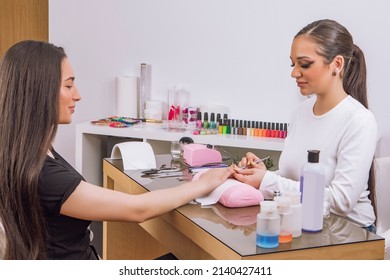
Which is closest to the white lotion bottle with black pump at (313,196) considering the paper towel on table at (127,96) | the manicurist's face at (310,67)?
the manicurist's face at (310,67)

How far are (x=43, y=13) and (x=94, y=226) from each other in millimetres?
1159

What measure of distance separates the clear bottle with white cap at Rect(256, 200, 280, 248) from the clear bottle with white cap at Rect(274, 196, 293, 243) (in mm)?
22

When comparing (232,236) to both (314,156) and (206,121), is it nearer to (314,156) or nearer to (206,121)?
(314,156)

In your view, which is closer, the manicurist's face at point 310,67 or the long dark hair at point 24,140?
the long dark hair at point 24,140

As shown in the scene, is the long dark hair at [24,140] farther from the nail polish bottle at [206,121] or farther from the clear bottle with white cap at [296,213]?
the nail polish bottle at [206,121]

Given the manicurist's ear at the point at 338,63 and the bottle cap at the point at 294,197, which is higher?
the manicurist's ear at the point at 338,63

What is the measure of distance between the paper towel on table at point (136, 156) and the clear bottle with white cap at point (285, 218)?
0.59 m

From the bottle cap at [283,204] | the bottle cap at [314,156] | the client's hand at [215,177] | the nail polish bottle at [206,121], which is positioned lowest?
the nail polish bottle at [206,121]

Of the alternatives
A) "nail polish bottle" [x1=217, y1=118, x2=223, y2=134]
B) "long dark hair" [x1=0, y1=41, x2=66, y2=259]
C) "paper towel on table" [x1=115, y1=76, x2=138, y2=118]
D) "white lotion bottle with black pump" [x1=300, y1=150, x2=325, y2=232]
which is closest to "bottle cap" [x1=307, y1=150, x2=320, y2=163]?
"white lotion bottle with black pump" [x1=300, y1=150, x2=325, y2=232]

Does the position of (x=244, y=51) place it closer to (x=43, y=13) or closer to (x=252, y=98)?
(x=252, y=98)

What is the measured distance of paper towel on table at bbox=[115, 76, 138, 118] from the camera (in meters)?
2.58

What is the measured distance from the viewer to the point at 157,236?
1399 millimetres

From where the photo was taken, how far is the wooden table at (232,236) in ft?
3.18

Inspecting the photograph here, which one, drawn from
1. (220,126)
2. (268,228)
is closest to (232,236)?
(268,228)
